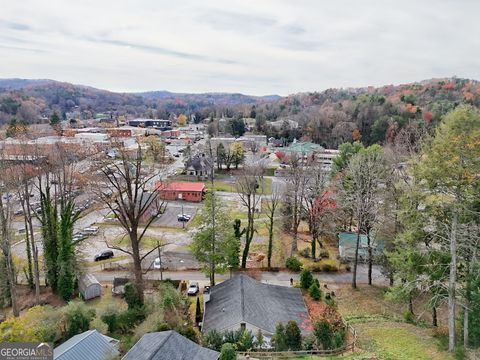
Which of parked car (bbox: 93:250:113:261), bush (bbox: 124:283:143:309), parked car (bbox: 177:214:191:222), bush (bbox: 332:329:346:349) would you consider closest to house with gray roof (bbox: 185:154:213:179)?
parked car (bbox: 177:214:191:222)

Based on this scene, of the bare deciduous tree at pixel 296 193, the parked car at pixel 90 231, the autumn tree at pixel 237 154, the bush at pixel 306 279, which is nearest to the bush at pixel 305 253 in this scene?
the bare deciduous tree at pixel 296 193

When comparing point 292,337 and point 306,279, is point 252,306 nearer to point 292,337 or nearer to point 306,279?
point 292,337

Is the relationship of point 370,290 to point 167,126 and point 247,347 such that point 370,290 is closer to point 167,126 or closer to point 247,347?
point 247,347

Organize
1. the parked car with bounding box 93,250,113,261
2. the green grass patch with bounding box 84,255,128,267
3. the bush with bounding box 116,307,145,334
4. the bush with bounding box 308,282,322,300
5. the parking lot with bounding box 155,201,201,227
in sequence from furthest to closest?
the parking lot with bounding box 155,201,201,227 → the parked car with bounding box 93,250,113,261 → the green grass patch with bounding box 84,255,128,267 → the bush with bounding box 308,282,322,300 → the bush with bounding box 116,307,145,334

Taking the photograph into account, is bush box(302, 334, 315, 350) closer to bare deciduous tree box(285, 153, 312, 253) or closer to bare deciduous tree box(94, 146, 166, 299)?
bare deciduous tree box(94, 146, 166, 299)

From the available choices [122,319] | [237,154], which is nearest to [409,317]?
[122,319]
